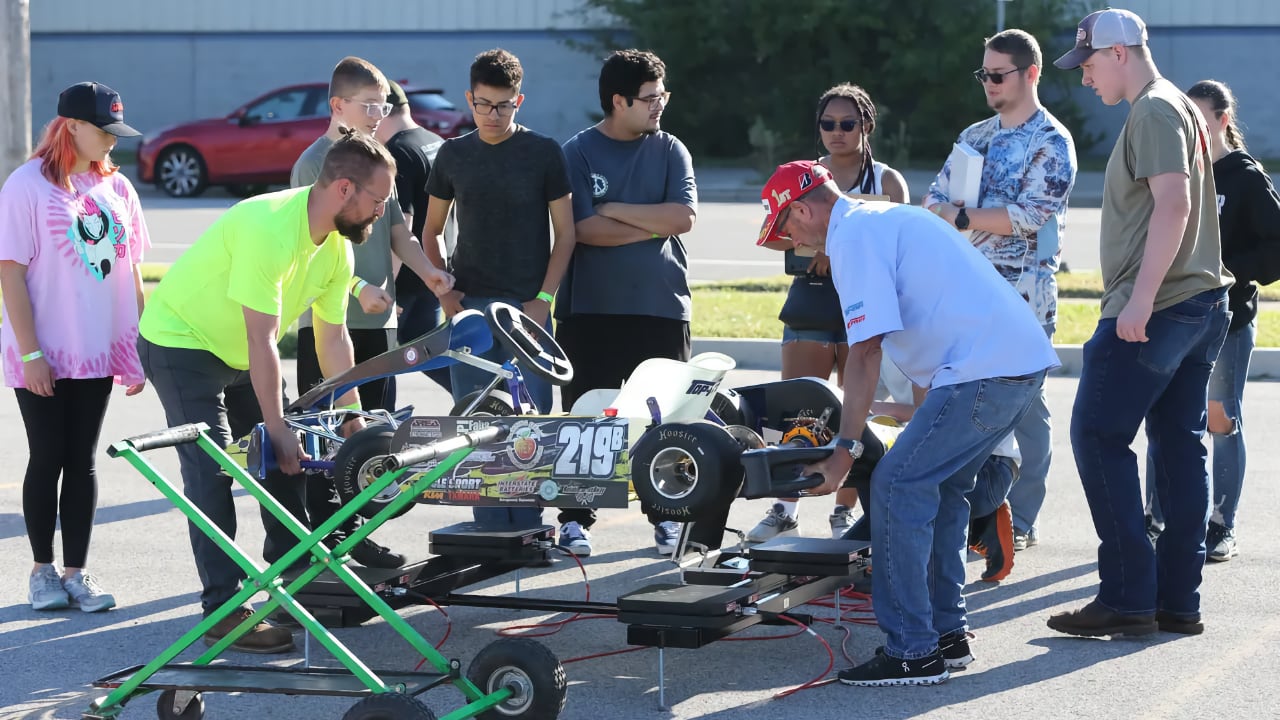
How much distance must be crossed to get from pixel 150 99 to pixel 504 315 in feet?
99.6

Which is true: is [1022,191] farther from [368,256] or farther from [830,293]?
[368,256]

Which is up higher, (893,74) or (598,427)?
(893,74)

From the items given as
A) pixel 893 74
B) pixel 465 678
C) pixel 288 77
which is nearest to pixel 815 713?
pixel 465 678

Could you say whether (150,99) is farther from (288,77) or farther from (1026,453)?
(1026,453)

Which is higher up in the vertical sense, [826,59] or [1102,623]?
[826,59]

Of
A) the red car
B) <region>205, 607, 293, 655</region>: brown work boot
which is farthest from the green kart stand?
the red car

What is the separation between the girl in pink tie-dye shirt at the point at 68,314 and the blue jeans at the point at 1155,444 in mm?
3682

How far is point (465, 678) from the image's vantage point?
15.7ft

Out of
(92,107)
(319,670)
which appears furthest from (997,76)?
(319,670)

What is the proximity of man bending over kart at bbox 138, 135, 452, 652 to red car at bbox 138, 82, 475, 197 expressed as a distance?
61.0ft

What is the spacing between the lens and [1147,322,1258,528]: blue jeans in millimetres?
6715

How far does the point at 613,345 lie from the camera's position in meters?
7.21

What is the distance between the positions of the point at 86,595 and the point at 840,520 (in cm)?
327

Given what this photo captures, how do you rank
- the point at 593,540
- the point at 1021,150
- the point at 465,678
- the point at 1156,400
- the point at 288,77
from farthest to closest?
the point at 288,77 → the point at 593,540 → the point at 1021,150 → the point at 1156,400 → the point at 465,678
